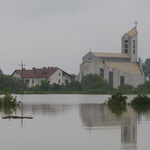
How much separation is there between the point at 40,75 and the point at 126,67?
27.3 metres

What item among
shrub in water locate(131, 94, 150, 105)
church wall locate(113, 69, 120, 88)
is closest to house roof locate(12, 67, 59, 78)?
church wall locate(113, 69, 120, 88)

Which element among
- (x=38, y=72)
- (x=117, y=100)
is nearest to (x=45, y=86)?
(x=38, y=72)

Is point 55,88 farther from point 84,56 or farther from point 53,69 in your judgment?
point 84,56

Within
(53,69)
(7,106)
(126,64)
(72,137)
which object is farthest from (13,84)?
(72,137)

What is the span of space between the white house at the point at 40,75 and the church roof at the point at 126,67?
15416mm

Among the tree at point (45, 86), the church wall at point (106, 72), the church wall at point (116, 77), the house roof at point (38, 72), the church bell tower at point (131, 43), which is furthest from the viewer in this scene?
the church bell tower at point (131, 43)

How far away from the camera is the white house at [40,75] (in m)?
156

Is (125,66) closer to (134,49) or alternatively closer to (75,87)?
(134,49)

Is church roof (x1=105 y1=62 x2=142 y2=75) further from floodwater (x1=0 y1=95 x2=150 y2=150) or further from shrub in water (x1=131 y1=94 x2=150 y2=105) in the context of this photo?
floodwater (x1=0 y1=95 x2=150 y2=150)

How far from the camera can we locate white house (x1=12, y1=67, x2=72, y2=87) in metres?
156

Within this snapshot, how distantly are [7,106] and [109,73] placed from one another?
119384 mm

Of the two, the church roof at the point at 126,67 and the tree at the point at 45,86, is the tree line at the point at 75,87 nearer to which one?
the tree at the point at 45,86

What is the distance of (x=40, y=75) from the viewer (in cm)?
15688

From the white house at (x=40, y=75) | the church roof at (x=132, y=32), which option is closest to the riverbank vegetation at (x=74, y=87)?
the white house at (x=40, y=75)
